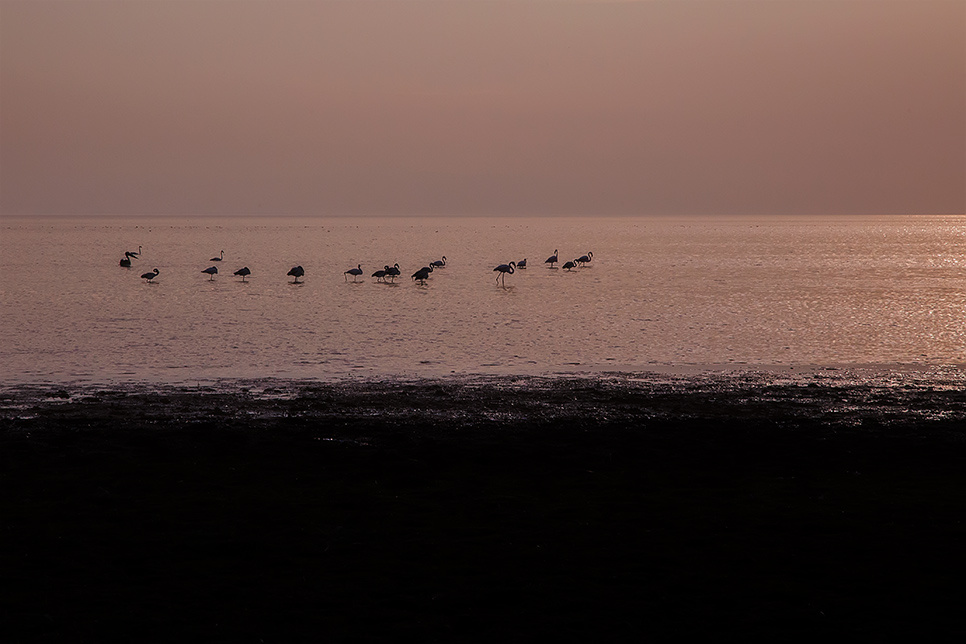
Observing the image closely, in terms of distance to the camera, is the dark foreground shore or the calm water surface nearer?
the dark foreground shore

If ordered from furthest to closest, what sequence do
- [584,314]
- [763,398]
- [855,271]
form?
[855,271], [584,314], [763,398]

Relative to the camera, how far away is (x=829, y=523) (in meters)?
8.58

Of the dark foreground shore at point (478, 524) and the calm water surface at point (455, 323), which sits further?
the calm water surface at point (455, 323)

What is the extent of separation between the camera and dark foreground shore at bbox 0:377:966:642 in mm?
6555

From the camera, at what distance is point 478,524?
8594 mm

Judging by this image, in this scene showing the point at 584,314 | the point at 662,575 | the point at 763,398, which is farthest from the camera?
the point at 584,314

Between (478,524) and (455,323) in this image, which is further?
(455,323)

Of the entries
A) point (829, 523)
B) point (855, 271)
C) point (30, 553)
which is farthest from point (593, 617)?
point (855, 271)

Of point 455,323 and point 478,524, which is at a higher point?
point 478,524

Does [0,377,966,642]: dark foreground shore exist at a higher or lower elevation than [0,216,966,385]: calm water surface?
higher

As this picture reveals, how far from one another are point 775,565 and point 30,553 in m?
6.30

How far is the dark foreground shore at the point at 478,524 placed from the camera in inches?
258

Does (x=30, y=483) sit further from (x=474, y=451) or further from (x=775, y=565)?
(x=775, y=565)

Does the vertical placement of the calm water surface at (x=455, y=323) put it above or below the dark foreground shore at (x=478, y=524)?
below
